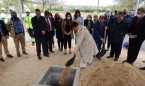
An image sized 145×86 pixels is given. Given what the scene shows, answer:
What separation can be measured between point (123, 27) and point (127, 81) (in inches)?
95.4

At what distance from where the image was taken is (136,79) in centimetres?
364

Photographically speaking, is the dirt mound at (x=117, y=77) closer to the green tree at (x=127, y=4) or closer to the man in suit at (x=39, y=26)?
the man in suit at (x=39, y=26)

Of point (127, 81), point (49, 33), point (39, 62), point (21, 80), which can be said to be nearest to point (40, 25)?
point (49, 33)

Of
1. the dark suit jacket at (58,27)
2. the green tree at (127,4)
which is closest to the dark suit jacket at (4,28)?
the dark suit jacket at (58,27)

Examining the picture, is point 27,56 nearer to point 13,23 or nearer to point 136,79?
point 13,23

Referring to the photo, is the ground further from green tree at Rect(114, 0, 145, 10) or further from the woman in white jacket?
green tree at Rect(114, 0, 145, 10)

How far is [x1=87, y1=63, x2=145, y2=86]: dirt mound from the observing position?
3.39m

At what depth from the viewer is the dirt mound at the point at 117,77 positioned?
133 inches

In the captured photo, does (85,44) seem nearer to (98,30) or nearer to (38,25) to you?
(98,30)

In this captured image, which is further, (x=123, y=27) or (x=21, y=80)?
(x=123, y=27)

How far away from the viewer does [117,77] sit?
346 centimetres

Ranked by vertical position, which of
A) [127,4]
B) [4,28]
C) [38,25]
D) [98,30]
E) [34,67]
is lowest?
[34,67]

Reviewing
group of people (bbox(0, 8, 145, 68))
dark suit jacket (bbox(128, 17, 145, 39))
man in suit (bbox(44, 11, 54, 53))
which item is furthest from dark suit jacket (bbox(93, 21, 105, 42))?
man in suit (bbox(44, 11, 54, 53))

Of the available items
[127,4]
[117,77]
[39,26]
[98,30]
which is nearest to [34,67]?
[39,26]
